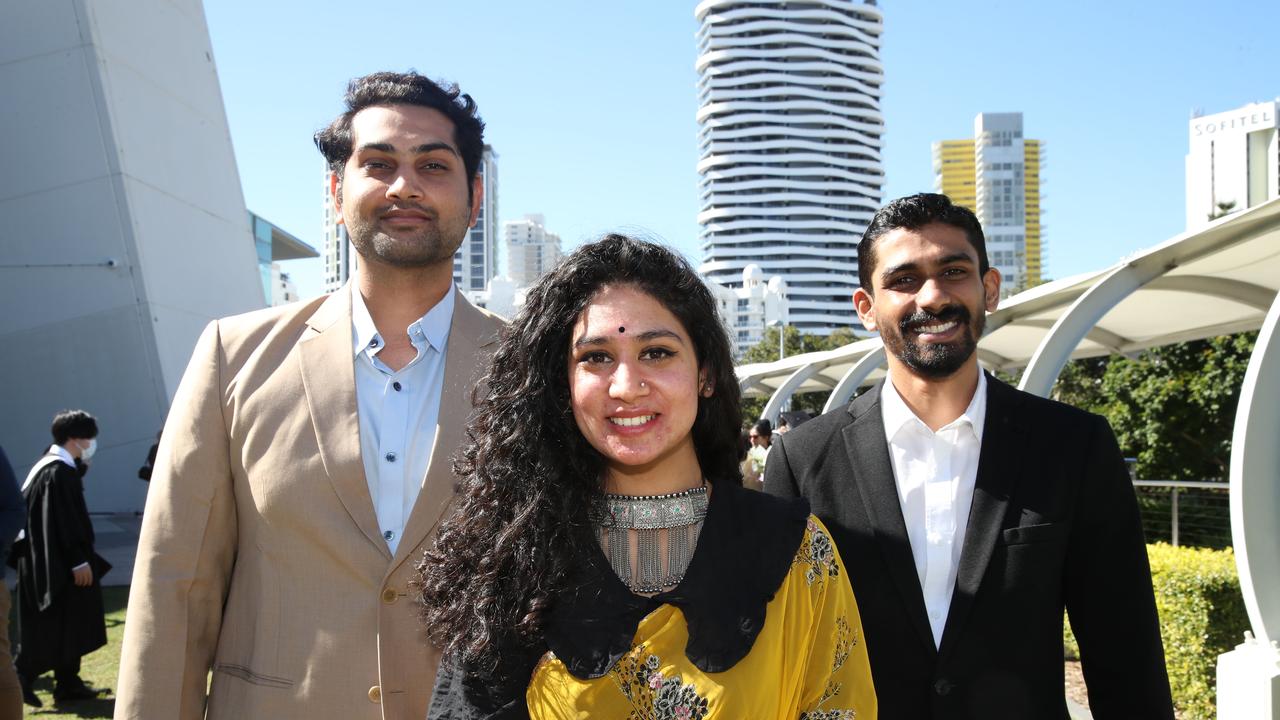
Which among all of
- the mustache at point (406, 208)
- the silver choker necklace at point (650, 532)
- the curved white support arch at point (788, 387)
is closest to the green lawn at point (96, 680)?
the mustache at point (406, 208)

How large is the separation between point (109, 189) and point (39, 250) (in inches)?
54.9

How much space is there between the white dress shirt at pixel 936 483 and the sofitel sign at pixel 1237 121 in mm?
124009

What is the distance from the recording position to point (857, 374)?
12.1 metres

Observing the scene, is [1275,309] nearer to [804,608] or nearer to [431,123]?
[804,608]

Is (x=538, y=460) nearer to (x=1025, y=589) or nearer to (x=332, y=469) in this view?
(x=332, y=469)

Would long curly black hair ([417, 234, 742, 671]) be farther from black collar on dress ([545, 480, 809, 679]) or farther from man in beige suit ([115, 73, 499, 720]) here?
man in beige suit ([115, 73, 499, 720])

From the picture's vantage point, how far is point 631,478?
1.94 meters

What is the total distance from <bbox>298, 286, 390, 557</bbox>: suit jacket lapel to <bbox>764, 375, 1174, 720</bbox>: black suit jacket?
1.15 metres

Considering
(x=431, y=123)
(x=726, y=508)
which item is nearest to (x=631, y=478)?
(x=726, y=508)

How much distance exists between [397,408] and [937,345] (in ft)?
4.46

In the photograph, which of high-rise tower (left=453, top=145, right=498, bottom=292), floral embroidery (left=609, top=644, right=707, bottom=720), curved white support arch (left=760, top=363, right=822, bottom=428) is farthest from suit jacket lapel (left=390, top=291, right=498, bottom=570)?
high-rise tower (left=453, top=145, right=498, bottom=292)

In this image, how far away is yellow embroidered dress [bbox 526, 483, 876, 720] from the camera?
66.5 inches

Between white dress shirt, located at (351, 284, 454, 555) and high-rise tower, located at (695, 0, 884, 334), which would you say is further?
high-rise tower, located at (695, 0, 884, 334)

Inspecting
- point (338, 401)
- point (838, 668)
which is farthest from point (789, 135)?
point (838, 668)
